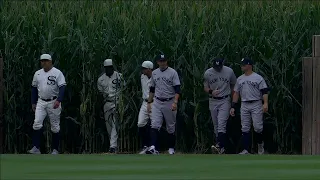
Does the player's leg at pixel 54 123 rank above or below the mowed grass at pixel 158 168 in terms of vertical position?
above

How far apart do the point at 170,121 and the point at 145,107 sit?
66 cm

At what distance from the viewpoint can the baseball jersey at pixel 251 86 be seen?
22031mm

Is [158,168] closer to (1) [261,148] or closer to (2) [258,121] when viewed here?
(2) [258,121]

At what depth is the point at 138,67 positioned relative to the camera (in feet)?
78.0

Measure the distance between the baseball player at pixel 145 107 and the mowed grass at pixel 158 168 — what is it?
375cm

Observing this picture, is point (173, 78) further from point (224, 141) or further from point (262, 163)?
point (262, 163)

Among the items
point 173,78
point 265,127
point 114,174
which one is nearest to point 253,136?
point 265,127

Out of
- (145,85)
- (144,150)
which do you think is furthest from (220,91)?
(144,150)

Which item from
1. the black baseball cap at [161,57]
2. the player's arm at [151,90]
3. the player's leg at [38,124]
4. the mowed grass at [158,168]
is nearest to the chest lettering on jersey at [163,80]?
the player's arm at [151,90]

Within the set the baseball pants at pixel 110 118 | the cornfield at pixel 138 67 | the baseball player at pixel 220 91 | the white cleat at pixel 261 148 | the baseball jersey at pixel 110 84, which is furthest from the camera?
the cornfield at pixel 138 67

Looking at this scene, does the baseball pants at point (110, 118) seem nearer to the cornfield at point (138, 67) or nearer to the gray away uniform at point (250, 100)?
the cornfield at point (138, 67)

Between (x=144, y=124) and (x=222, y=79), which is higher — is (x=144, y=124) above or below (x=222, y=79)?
below

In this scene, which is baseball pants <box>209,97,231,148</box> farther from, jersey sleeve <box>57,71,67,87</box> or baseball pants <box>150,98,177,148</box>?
jersey sleeve <box>57,71,67,87</box>

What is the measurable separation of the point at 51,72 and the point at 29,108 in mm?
1814
